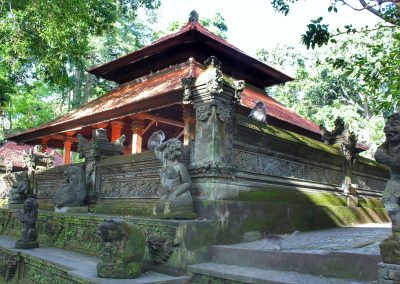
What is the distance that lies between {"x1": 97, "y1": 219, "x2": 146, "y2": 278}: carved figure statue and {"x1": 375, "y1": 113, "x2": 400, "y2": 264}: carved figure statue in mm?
2891

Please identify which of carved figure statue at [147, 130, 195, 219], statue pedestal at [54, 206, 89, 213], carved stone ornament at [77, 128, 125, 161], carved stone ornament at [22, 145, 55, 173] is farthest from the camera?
carved stone ornament at [22, 145, 55, 173]

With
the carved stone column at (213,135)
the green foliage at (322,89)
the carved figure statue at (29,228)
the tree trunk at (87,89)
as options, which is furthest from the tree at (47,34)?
the green foliage at (322,89)

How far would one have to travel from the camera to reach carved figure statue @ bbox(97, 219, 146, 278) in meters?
4.76

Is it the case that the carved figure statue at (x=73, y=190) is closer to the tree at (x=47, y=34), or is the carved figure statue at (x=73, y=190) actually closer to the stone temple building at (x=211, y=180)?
the stone temple building at (x=211, y=180)

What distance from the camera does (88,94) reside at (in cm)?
2530

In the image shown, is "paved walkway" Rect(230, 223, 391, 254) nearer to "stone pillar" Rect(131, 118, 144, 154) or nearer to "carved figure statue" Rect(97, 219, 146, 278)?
"carved figure statue" Rect(97, 219, 146, 278)

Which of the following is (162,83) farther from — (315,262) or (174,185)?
(315,262)

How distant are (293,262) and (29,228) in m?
5.60

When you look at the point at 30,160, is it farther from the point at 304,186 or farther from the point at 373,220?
the point at 373,220

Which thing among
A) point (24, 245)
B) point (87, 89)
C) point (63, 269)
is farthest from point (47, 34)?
point (87, 89)

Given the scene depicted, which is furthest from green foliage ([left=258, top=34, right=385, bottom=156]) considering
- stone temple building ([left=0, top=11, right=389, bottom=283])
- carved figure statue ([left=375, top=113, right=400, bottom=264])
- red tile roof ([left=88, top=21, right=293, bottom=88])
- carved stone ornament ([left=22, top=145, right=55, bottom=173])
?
carved figure statue ([left=375, top=113, right=400, bottom=264])

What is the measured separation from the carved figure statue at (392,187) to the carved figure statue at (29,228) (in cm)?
665

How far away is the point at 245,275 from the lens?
14.6 feet

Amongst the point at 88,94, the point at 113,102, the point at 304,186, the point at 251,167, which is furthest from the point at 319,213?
the point at 88,94
